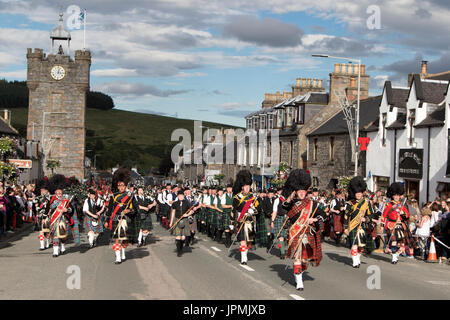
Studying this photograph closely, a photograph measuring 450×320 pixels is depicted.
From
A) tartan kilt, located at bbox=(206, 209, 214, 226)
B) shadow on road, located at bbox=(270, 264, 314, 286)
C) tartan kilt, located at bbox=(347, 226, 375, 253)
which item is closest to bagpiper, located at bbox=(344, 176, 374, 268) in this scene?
tartan kilt, located at bbox=(347, 226, 375, 253)

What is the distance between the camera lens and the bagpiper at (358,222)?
1420cm

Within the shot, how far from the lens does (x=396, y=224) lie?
1514 centimetres

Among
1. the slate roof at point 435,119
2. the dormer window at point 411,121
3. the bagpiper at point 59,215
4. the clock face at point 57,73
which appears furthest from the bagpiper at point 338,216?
the clock face at point 57,73

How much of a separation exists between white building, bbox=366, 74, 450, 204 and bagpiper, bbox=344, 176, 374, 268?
12891 mm

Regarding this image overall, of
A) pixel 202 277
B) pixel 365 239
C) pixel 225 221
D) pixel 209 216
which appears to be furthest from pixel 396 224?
pixel 209 216

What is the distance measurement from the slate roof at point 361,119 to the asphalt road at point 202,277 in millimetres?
21344

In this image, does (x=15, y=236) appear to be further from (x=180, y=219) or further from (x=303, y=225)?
(x=303, y=225)

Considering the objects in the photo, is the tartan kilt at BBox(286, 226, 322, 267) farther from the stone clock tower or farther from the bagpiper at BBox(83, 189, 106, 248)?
the stone clock tower

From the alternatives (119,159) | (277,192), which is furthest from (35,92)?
(119,159)

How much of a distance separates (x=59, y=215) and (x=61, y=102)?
6034 cm

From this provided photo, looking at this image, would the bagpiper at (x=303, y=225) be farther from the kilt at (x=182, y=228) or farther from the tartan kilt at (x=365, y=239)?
the kilt at (x=182, y=228)

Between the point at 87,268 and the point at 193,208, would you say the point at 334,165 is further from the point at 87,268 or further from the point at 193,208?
the point at 87,268

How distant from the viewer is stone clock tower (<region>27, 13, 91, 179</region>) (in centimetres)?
7225

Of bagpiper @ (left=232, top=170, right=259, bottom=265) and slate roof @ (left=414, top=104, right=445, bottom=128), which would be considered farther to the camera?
slate roof @ (left=414, top=104, right=445, bottom=128)
